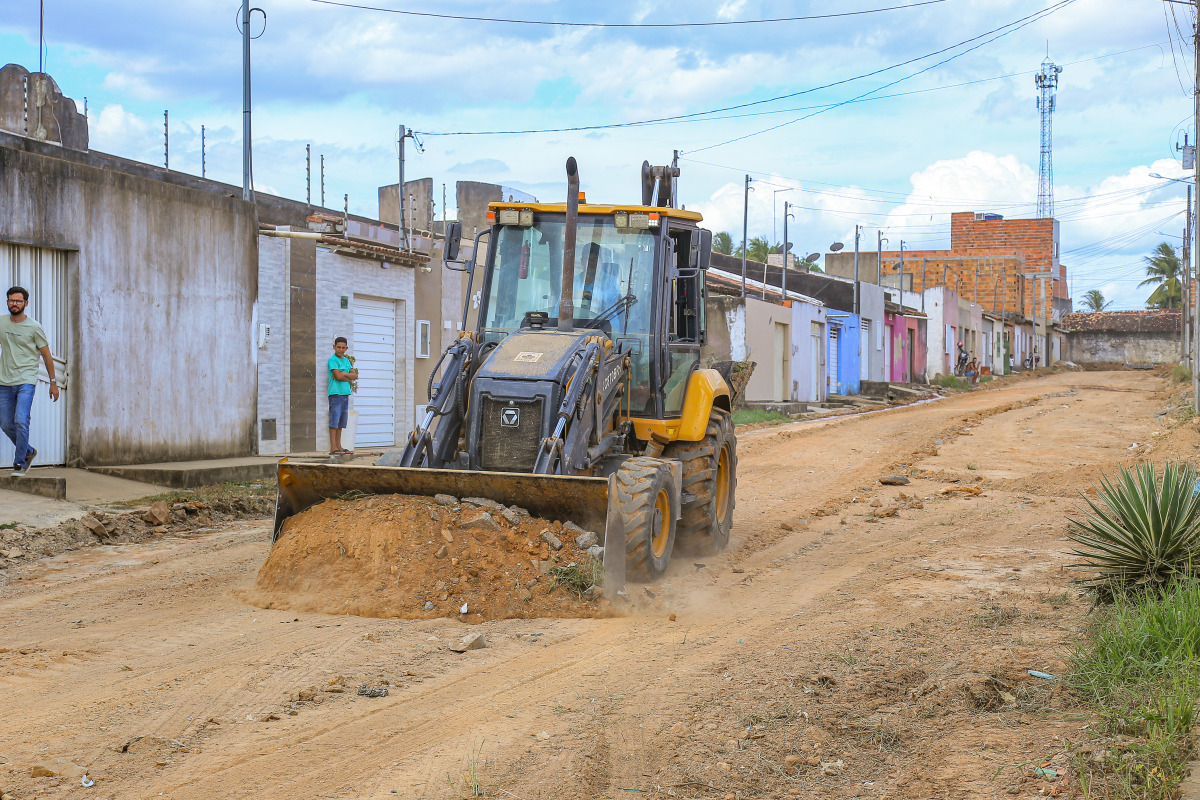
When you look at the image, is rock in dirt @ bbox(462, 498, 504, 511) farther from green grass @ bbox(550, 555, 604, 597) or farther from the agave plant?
the agave plant

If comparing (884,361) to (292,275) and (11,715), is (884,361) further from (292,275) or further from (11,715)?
(11,715)

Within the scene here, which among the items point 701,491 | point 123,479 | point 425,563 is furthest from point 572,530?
point 123,479

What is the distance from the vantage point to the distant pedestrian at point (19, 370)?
10.5 metres

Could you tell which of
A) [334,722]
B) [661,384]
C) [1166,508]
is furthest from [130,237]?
[1166,508]

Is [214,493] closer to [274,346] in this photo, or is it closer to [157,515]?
[157,515]

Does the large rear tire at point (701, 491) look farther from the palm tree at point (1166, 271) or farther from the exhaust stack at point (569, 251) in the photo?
the palm tree at point (1166, 271)

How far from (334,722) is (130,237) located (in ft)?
34.8

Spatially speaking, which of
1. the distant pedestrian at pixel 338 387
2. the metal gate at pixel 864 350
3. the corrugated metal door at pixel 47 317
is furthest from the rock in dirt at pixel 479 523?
the metal gate at pixel 864 350

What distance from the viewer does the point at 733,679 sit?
5242 millimetres

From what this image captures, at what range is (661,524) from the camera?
7.67 m

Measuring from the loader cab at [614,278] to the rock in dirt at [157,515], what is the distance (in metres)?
4.34

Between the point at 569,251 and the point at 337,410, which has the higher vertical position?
the point at 569,251

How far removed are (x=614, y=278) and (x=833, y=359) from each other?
32.1 metres

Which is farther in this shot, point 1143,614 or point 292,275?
point 292,275
